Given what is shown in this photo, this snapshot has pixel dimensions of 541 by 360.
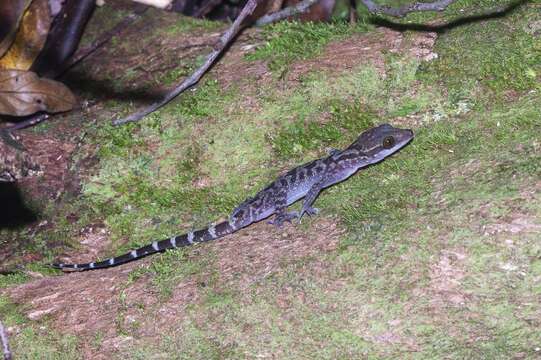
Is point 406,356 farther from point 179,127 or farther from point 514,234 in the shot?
point 179,127

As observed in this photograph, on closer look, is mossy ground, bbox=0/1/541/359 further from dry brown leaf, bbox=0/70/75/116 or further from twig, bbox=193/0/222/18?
twig, bbox=193/0/222/18

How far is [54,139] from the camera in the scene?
6.67 meters

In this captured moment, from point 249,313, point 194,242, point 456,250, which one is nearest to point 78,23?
point 194,242

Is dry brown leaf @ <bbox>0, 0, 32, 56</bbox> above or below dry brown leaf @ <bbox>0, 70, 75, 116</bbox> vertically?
above

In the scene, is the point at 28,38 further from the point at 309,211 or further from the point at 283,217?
the point at 309,211

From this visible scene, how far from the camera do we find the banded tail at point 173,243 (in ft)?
17.8

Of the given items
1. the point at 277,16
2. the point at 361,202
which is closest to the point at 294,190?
the point at 361,202

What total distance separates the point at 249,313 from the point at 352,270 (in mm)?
757

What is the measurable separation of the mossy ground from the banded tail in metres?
0.11

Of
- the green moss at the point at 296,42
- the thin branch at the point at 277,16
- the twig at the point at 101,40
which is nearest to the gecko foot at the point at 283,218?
the green moss at the point at 296,42

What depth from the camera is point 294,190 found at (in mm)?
5637

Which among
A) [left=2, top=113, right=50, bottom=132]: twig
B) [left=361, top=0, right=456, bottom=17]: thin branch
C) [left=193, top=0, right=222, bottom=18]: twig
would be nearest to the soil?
[left=2, top=113, right=50, bottom=132]: twig

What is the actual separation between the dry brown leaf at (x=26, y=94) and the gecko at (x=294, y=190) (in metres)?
1.96

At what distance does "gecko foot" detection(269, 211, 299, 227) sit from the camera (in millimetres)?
5500
